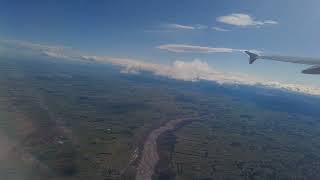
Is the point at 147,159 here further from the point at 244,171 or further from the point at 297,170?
the point at 297,170

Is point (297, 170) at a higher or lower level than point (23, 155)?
lower

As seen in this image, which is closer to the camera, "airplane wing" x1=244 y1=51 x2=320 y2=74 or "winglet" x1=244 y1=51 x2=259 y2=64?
"airplane wing" x1=244 y1=51 x2=320 y2=74

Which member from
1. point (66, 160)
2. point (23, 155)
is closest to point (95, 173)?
point (66, 160)

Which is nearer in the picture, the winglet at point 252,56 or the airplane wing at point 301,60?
the airplane wing at point 301,60

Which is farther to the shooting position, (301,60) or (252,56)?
(252,56)

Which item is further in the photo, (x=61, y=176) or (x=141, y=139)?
(x=141, y=139)

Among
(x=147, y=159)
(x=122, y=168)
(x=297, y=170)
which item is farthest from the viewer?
(x=297, y=170)

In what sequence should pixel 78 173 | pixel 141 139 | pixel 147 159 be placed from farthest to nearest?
pixel 141 139, pixel 147 159, pixel 78 173

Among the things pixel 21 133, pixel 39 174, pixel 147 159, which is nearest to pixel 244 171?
pixel 147 159

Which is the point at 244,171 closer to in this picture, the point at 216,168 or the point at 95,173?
the point at 216,168
